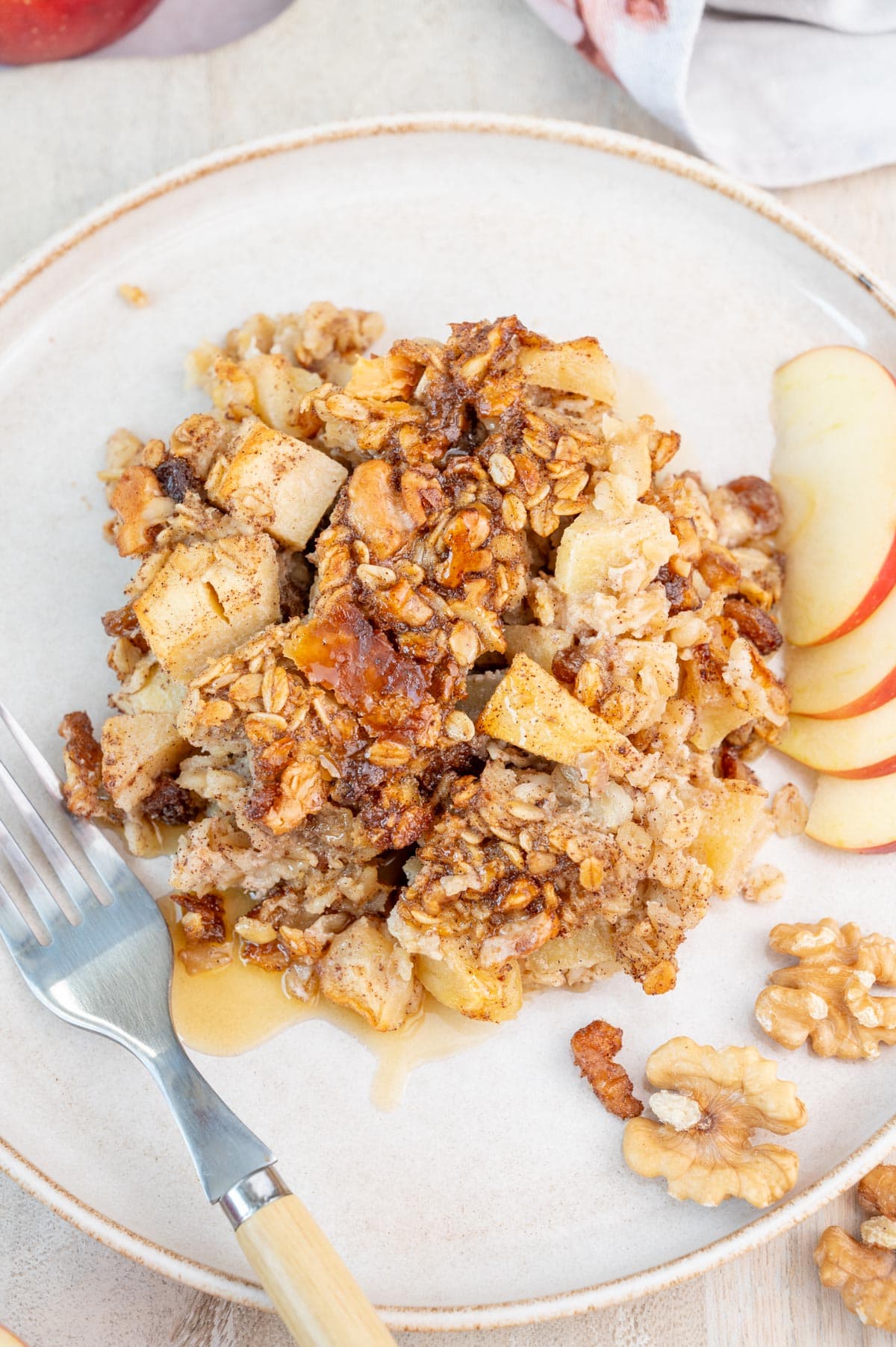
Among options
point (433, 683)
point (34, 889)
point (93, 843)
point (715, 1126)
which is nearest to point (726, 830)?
point (715, 1126)

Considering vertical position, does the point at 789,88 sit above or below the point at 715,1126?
above

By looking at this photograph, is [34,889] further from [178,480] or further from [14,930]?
[178,480]

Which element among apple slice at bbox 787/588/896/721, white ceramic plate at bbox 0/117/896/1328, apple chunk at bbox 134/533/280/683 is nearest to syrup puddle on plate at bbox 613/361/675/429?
white ceramic plate at bbox 0/117/896/1328

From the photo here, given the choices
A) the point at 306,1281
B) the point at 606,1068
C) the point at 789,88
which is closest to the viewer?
the point at 306,1281

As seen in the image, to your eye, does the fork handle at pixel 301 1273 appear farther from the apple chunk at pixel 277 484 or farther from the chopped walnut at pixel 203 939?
the apple chunk at pixel 277 484

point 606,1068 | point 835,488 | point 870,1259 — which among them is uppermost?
point 835,488

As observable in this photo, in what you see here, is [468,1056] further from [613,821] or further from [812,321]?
[812,321]
